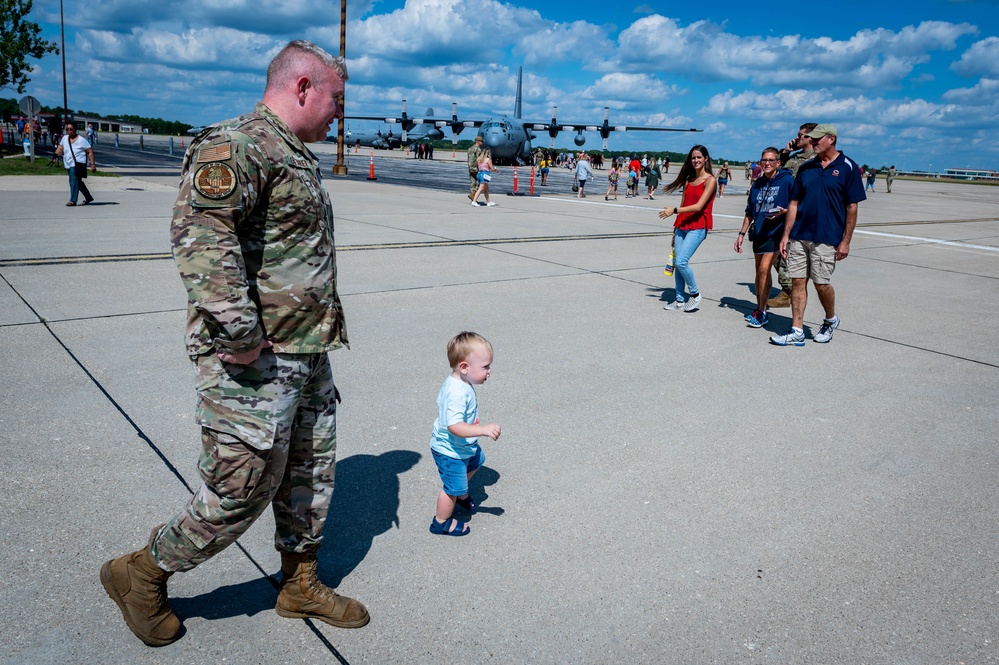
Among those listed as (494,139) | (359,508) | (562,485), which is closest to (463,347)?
(359,508)

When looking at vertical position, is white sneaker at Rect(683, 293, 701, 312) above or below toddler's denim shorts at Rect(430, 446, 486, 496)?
above

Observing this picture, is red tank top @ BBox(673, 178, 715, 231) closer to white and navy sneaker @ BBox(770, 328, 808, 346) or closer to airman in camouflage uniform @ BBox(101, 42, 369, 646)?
white and navy sneaker @ BBox(770, 328, 808, 346)

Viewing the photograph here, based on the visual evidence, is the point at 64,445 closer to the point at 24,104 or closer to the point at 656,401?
the point at 656,401

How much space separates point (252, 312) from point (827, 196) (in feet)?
19.6

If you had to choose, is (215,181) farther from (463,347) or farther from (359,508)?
(359,508)

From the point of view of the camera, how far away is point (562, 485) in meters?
3.72

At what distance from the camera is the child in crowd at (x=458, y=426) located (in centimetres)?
303

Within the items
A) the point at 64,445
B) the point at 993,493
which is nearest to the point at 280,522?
the point at 64,445

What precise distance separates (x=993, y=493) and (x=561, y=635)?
2.87 m

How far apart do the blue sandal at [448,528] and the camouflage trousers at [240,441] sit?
3.03 ft

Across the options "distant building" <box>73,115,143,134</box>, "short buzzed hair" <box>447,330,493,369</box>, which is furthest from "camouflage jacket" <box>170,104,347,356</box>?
"distant building" <box>73,115,143,134</box>

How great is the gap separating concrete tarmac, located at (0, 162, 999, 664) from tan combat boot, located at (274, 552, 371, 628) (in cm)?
5

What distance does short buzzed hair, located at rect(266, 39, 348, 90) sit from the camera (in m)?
2.31

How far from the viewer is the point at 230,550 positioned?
9.87ft
